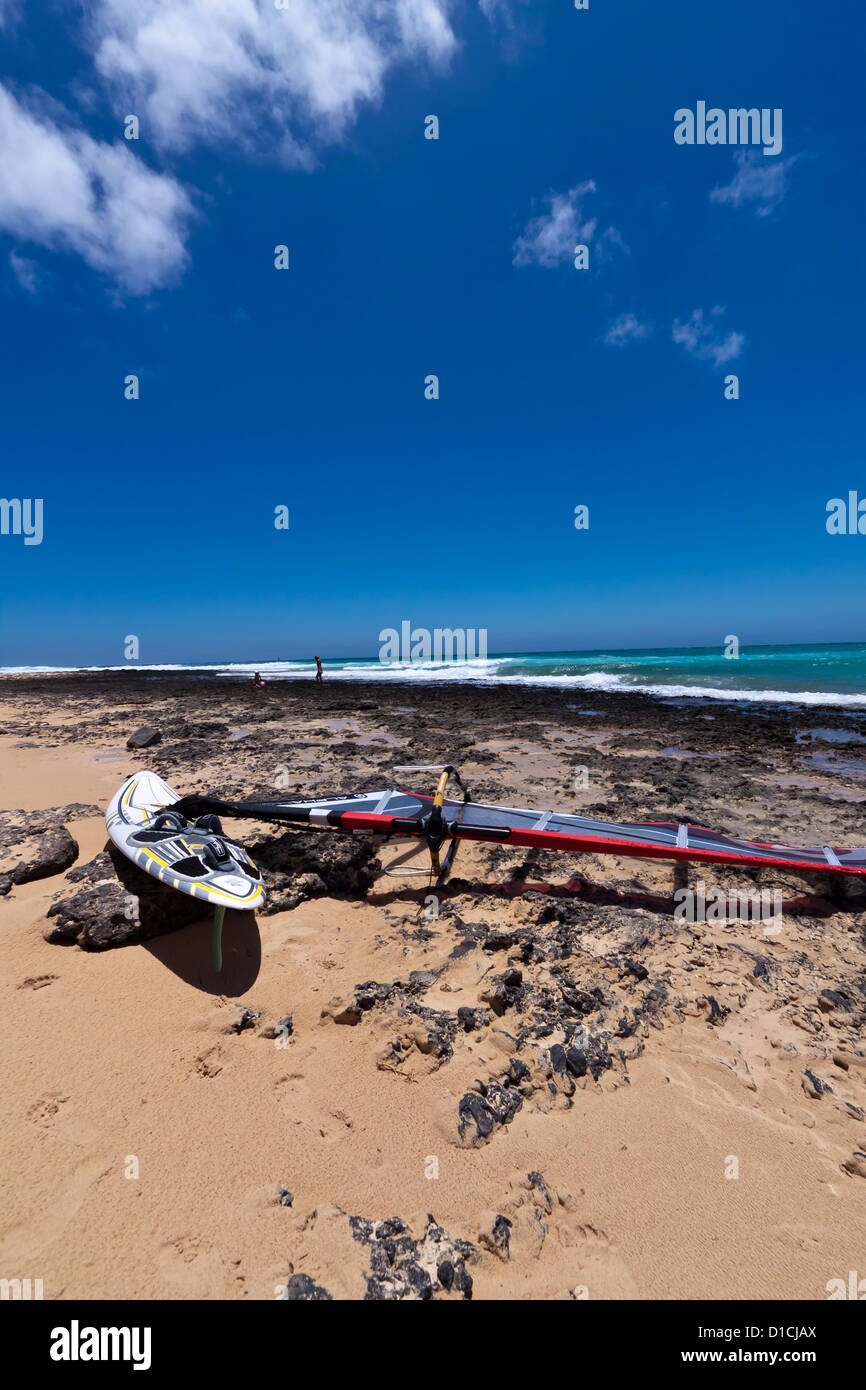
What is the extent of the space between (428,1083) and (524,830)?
95.7 inches

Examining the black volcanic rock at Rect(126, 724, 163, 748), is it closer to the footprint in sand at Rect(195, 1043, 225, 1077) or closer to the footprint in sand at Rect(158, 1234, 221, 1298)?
the footprint in sand at Rect(195, 1043, 225, 1077)

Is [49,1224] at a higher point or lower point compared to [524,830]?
lower

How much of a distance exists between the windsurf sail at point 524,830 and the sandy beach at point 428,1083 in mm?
350

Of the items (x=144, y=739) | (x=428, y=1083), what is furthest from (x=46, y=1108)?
(x=144, y=739)

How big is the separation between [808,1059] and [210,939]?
4013 mm

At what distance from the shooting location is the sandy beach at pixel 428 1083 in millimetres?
1934

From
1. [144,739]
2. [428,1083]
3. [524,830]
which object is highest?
[144,739]

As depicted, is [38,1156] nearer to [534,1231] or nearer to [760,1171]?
[534,1231]

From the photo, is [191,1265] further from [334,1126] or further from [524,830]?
[524,830]

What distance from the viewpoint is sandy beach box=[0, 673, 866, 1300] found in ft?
6.34

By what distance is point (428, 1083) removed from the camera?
2701mm

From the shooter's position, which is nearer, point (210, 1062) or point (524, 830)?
point (210, 1062)

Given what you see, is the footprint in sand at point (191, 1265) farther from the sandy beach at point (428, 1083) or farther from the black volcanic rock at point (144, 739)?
the black volcanic rock at point (144, 739)
